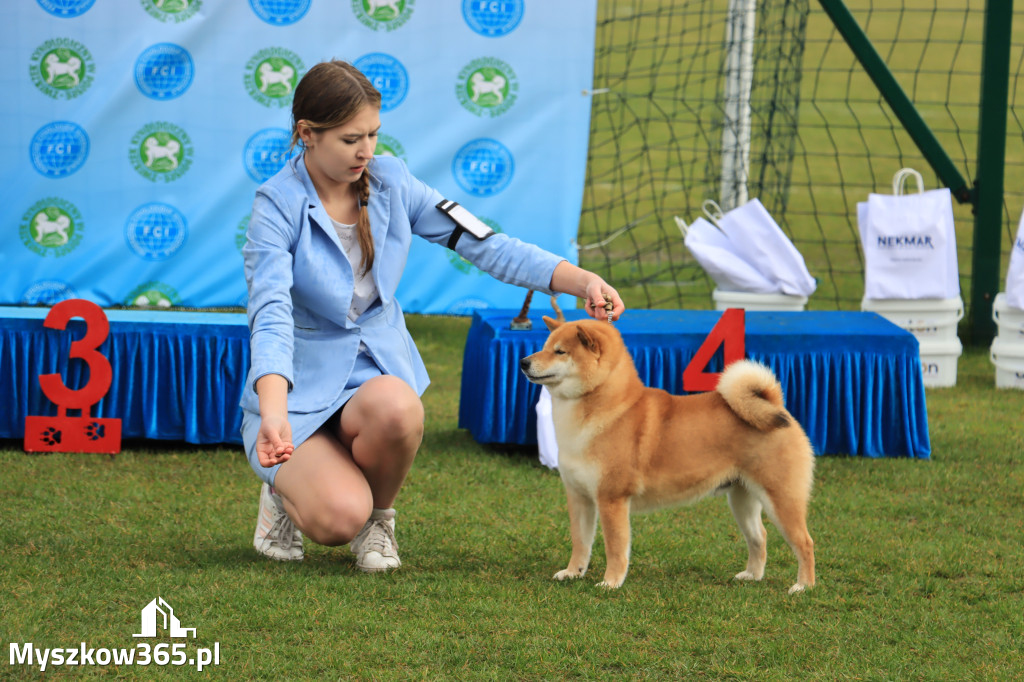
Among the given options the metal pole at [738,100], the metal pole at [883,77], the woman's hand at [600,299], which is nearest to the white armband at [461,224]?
the woman's hand at [600,299]

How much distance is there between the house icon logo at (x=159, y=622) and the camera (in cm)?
259

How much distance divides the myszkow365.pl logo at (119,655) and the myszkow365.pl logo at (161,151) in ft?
14.2

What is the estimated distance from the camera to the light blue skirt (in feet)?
9.53

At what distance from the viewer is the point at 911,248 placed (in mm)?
5703

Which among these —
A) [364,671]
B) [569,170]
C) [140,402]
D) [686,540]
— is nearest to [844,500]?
[686,540]

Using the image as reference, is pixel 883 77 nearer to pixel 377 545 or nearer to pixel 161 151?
pixel 161 151

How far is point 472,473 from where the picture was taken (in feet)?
13.9

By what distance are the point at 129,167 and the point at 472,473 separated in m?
3.31

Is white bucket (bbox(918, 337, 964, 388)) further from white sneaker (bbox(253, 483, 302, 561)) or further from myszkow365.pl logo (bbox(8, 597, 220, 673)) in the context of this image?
myszkow365.pl logo (bbox(8, 597, 220, 673))

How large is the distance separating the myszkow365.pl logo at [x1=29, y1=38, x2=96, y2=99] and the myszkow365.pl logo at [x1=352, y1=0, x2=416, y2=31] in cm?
152

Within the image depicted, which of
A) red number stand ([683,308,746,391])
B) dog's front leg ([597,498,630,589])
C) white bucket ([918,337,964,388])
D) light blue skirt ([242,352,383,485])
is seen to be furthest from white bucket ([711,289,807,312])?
light blue skirt ([242,352,383,485])

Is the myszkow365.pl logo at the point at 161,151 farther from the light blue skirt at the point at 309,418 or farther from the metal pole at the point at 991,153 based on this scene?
the metal pole at the point at 991,153

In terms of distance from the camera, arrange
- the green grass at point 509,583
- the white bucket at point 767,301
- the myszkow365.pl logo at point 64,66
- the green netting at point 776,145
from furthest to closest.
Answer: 1. the green netting at point 776,145
2. the myszkow365.pl logo at point 64,66
3. the white bucket at point 767,301
4. the green grass at point 509,583

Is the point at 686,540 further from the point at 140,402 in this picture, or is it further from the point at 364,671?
the point at 140,402
